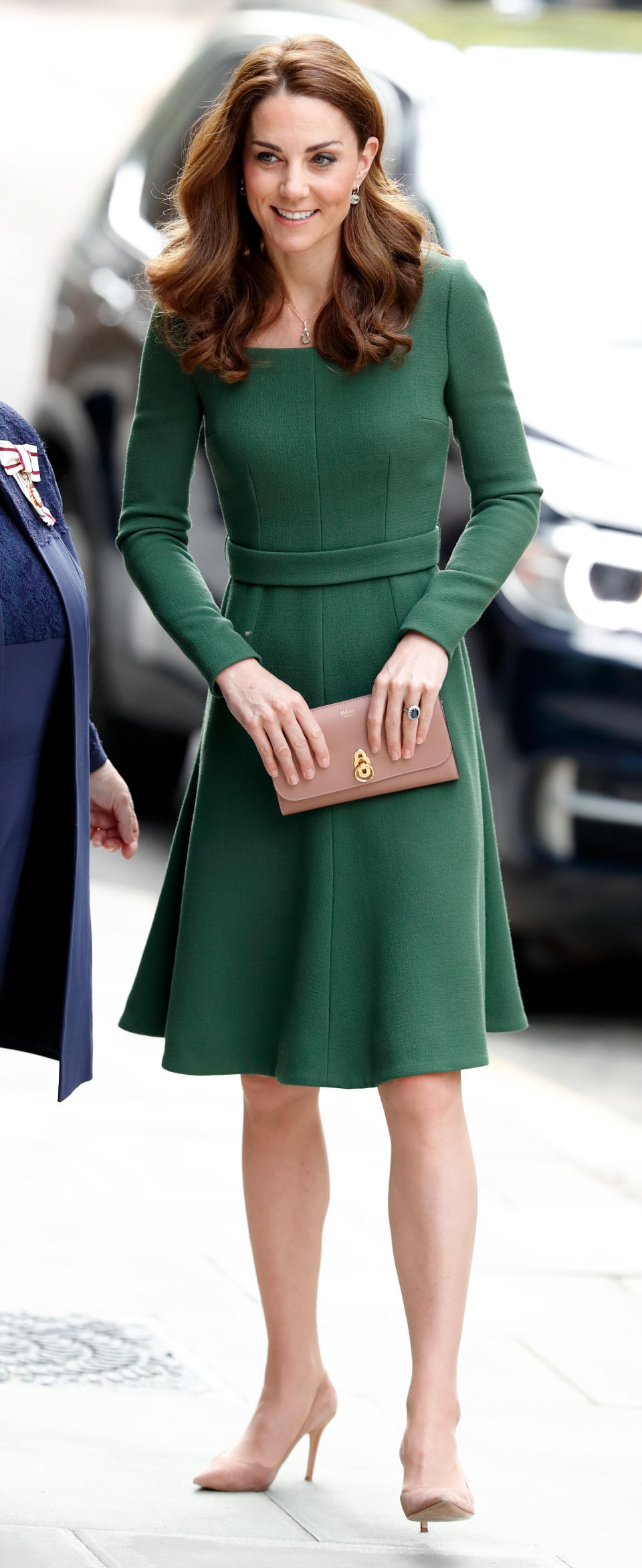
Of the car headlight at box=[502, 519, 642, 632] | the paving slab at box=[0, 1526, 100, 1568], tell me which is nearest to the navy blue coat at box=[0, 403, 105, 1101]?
the paving slab at box=[0, 1526, 100, 1568]

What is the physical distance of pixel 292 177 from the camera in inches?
118

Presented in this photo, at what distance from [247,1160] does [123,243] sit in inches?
179

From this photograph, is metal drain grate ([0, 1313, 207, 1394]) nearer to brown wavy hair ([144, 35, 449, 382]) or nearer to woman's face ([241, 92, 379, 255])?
brown wavy hair ([144, 35, 449, 382])

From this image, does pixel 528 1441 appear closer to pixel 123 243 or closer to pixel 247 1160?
pixel 247 1160

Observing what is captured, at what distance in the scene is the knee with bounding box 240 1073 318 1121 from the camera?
3.21m

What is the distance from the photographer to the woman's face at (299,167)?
118 inches

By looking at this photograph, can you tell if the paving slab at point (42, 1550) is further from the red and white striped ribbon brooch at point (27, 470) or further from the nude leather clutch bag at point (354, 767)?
the red and white striped ribbon brooch at point (27, 470)

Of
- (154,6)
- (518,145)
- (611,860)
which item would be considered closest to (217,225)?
(611,860)

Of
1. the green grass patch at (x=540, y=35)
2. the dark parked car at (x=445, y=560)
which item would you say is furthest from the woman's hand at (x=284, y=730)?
the green grass patch at (x=540, y=35)

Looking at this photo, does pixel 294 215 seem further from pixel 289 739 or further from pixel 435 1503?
pixel 435 1503

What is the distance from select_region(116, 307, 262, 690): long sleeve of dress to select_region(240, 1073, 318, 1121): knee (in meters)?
0.57

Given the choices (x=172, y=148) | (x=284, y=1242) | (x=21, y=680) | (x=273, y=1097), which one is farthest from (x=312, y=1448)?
(x=172, y=148)

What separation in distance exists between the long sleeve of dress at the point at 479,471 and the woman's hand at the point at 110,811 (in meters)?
0.46

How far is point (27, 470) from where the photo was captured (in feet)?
9.18
